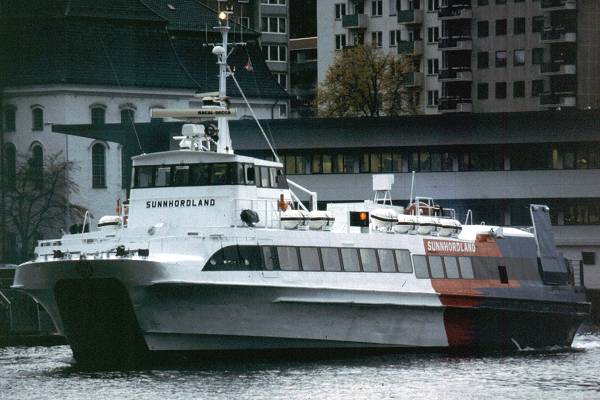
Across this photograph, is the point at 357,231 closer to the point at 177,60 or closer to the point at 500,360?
the point at 500,360

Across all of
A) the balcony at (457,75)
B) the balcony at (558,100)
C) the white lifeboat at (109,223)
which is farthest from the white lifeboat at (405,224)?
the balcony at (457,75)

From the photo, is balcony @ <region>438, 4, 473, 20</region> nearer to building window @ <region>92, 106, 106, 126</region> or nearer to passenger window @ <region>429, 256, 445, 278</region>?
building window @ <region>92, 106, 106, 126</region>

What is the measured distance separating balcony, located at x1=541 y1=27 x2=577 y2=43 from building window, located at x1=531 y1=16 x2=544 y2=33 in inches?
78.5

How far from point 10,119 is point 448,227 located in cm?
6465

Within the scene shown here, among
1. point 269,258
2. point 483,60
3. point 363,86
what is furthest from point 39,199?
point 269,258

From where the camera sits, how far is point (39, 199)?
113m

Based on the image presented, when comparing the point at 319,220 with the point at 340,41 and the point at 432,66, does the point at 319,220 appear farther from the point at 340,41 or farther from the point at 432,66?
the point at 340,41

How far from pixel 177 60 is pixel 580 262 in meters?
36.7

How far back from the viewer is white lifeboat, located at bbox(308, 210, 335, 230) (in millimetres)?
55875

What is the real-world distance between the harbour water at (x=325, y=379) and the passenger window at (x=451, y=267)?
255 cm

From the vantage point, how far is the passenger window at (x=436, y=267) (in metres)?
58.8

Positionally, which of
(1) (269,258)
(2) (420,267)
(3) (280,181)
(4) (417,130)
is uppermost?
(4) (417,130)

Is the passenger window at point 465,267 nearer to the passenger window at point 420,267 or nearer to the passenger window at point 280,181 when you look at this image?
the passenger window at point 420,267

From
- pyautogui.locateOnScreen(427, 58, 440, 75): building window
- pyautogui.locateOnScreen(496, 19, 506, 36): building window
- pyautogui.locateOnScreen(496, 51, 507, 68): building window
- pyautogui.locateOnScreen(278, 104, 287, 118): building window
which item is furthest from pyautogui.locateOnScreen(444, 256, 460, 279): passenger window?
pyautogui.locateOnScreen(427, 58, 440, 75): building window
